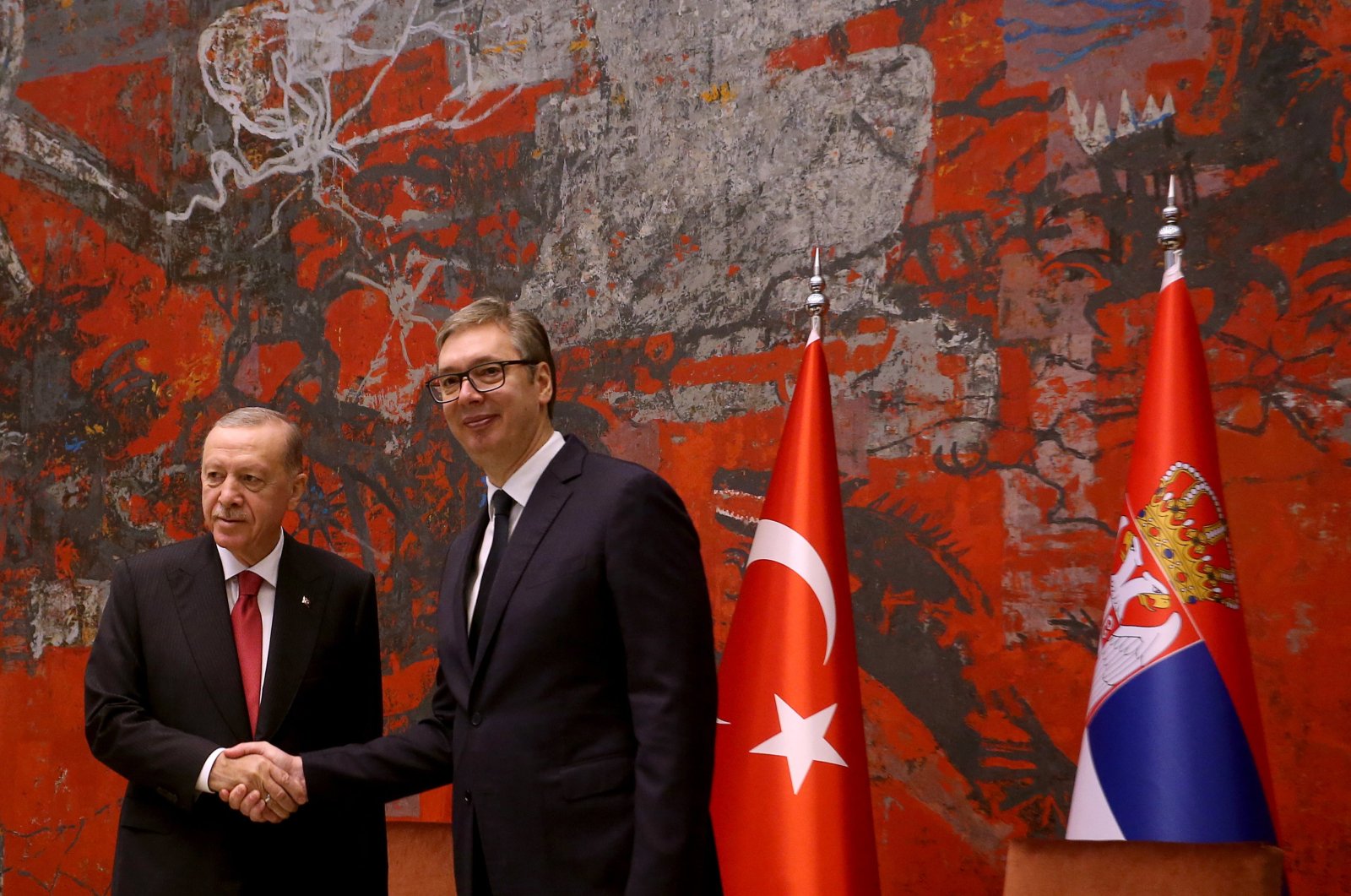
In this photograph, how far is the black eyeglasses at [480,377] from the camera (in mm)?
2504

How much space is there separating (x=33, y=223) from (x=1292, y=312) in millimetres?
5194

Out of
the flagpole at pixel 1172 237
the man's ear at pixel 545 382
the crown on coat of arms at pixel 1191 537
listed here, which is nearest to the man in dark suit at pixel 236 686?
the man's ear at pixel 545 382

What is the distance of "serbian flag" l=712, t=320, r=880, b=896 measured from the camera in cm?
303

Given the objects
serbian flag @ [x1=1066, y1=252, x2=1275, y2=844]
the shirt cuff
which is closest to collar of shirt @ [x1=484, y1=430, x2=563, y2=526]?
the shirt cuff

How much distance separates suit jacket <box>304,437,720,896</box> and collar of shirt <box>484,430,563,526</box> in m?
0.06

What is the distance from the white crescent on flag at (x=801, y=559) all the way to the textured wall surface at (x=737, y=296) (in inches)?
24.1

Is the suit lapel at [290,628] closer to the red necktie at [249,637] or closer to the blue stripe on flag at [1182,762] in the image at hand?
the red necktie at [249,637]

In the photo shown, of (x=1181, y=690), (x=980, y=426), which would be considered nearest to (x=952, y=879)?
(x=1181, y=690)

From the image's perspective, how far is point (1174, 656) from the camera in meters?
2.81

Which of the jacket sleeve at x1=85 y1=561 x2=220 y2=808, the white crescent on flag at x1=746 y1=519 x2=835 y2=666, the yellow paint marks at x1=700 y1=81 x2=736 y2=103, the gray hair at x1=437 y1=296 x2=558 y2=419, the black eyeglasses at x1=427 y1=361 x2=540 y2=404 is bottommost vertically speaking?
the jacket sleeve at x1=85 y1=561 x2=220 y2=808

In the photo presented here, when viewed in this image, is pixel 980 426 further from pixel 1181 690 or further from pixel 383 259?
pixel 383 259

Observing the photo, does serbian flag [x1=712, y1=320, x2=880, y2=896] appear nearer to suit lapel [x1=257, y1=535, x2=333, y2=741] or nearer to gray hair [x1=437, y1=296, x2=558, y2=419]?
gray hair [x1=437, y1=296, x2=558, y2=419]

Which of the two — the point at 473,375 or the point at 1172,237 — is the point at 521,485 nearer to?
the point at 473,375

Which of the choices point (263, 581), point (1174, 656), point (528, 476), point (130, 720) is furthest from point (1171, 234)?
point (130, 720)
